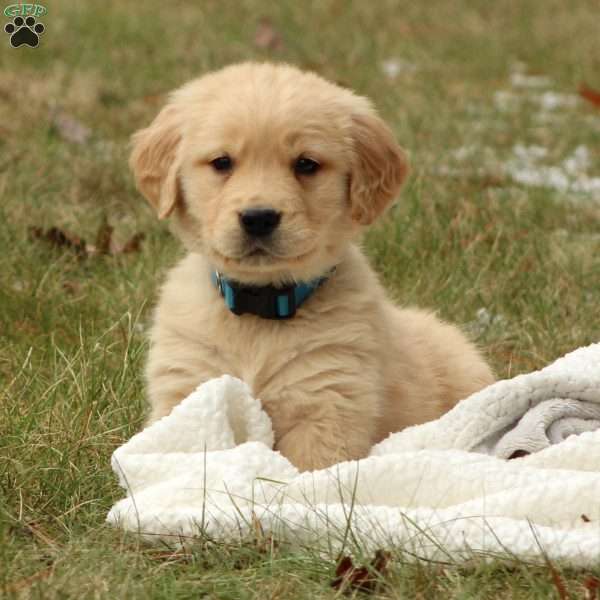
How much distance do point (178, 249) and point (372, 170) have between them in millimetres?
1611

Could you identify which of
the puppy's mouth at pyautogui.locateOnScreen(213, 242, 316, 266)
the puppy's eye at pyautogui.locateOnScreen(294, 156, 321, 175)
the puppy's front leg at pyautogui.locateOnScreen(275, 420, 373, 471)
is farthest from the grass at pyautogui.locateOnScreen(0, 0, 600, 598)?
the puppy's eye at pyautogui.locateOnScreen(294, 156, 321, 175)

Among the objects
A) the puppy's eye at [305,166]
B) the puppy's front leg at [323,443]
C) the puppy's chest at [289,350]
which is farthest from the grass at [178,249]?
the puppy's eye at [305,166]

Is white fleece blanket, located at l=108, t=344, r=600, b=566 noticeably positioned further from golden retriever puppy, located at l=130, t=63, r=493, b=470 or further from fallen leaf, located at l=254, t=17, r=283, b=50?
fallen leaf, located at l=254, t=17, r=283, b=50

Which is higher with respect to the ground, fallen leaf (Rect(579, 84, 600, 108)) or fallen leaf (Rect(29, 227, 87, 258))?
fallen leaf (Rect(579, 84, 600, 108))

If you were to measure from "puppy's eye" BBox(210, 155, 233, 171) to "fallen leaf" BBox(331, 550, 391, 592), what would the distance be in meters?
1.22

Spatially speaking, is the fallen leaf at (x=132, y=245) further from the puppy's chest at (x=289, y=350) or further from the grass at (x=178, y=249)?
the puppy's chest at (x=289, y=350)

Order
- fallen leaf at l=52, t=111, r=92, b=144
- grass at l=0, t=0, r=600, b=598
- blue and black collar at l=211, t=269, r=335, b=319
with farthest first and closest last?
fallen leaf at l=52, t=111, r=92, b=144
blue and black collar at l=211, t=269, r=335, b=319
grass at l=0, t=0, r=600, b=598

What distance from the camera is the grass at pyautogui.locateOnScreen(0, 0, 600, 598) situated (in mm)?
2674

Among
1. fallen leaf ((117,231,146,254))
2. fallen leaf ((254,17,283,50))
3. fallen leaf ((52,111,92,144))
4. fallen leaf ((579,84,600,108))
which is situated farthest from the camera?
fallen leaf ((254,17,283,50))

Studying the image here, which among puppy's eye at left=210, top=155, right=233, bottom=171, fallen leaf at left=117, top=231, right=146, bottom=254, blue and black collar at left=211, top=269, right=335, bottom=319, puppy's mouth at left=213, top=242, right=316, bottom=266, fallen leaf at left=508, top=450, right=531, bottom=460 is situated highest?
puppy's eye at left=210, top=155, right=233, bottom=171

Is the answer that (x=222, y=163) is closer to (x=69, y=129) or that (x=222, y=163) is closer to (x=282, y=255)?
(x=282, y=255)

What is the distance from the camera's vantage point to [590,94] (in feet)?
28.1

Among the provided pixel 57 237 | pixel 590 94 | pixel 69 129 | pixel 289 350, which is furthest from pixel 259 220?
pixel 590 94

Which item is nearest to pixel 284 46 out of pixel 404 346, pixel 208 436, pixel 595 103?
pixel 595 103
